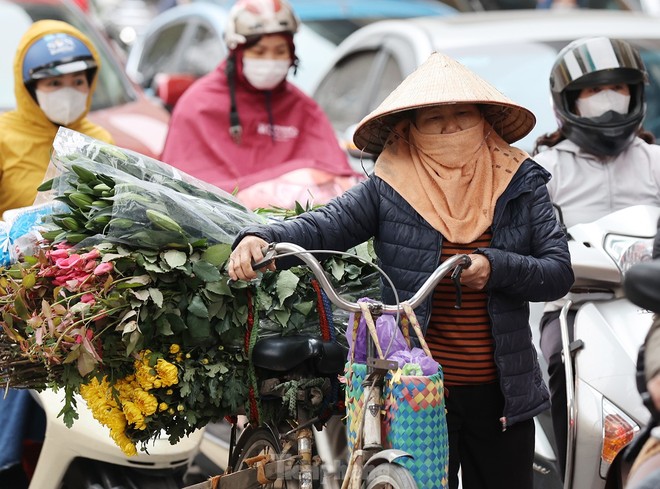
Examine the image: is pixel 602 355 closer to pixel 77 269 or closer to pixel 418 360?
pixel 418 360

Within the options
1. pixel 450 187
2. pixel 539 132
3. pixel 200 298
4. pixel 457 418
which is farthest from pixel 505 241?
pixel 539 132

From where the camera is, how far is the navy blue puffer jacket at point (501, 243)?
13.9ft

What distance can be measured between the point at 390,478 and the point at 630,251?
1543mm

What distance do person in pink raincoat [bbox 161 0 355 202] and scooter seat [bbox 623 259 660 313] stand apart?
3.73 m

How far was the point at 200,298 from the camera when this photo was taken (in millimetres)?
4285

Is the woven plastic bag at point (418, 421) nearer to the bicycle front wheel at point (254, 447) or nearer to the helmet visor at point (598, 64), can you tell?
the bicycle front wheel at point (254, 447)

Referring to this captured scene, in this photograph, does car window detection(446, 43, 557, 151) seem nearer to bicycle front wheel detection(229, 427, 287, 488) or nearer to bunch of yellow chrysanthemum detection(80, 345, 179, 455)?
bicycle front wheel detection(229, 427, 287, 488)

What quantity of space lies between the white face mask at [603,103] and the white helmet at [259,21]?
6.94ft

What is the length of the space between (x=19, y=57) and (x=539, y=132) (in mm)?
2684

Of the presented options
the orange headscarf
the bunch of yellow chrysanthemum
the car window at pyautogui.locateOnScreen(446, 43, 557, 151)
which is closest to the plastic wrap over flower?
the bunch of yellow chrysanthemum

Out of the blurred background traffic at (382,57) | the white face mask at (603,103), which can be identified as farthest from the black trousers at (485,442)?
the blurred background traffic at (382,57)

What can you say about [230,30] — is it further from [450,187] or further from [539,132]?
[450,187]

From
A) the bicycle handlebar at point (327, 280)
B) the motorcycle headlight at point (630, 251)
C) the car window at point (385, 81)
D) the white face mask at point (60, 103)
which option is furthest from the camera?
the car window at point (385, 81)

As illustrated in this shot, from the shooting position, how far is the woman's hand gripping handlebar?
13.0 ft
